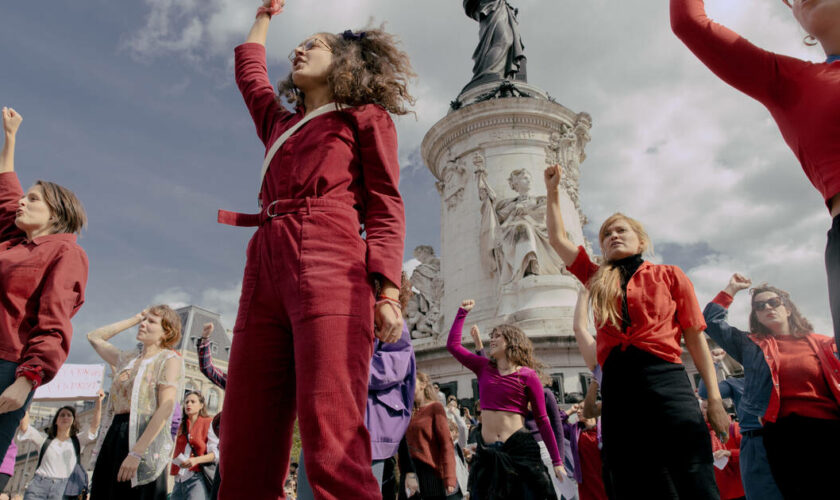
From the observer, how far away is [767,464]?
12.6 ft

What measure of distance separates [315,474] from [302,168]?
3.61 ft

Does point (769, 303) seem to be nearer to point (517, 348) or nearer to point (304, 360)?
point (517, 348)

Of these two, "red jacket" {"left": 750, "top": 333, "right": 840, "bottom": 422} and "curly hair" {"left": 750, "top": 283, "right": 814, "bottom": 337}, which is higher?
"curly hair" {"left": 750, "top": 283, "right": 814, "bottom": 337}

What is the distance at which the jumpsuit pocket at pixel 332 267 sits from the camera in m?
1.91

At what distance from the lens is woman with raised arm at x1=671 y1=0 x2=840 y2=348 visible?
5.14ft

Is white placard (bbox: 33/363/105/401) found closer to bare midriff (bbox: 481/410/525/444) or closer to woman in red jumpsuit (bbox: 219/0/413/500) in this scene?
bare midriff (bbox: 481/410/525/444)

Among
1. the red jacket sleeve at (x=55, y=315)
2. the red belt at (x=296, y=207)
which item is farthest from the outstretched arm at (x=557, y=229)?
the red jacket sleeve at (x=55, y=315)

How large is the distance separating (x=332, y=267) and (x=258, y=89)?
3.92ft

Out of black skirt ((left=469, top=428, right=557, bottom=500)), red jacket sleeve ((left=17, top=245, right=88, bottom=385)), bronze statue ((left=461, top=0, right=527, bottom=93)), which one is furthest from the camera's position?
bronze statue ((left=461, top=0, right=527, bottom=93))

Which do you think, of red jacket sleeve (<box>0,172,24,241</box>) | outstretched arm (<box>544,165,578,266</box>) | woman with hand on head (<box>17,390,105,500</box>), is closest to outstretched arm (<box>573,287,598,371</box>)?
outstretched arm (<box>544,165,578,266</box>)

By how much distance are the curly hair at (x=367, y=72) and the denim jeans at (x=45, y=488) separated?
5.94 m

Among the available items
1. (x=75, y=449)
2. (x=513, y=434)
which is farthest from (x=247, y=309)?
(x=75, y=449)

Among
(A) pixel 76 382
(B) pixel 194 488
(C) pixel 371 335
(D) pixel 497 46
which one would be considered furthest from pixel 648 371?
(A) pixel 76 382

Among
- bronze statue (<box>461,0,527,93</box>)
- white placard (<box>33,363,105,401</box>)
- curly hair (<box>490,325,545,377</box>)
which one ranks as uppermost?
bronze statue (<box>461,0,527,93</box>)
